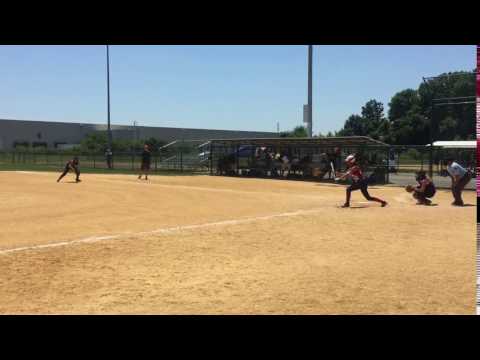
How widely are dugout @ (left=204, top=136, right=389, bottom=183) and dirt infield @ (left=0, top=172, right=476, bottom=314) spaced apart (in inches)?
457

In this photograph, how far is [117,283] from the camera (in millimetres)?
6680

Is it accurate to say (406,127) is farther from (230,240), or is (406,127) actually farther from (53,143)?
(230,240)

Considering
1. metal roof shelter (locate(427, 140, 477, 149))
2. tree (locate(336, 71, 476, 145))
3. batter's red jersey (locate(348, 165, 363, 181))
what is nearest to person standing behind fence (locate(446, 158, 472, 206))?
batter's red jersey (locate(348, 165, 363, 181))

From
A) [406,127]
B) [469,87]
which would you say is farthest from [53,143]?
[469,87]

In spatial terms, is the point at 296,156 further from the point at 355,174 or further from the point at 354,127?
the point at 354,127

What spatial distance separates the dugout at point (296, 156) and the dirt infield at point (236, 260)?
1160cm

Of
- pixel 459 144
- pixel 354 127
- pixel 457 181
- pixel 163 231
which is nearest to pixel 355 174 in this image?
pixel 457 181

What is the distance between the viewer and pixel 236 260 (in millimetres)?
8086

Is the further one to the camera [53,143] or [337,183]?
[53,143]

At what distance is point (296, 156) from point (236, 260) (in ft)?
75.8

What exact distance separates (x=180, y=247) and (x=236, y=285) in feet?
8.42

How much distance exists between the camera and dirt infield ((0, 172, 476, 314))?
5.84m
